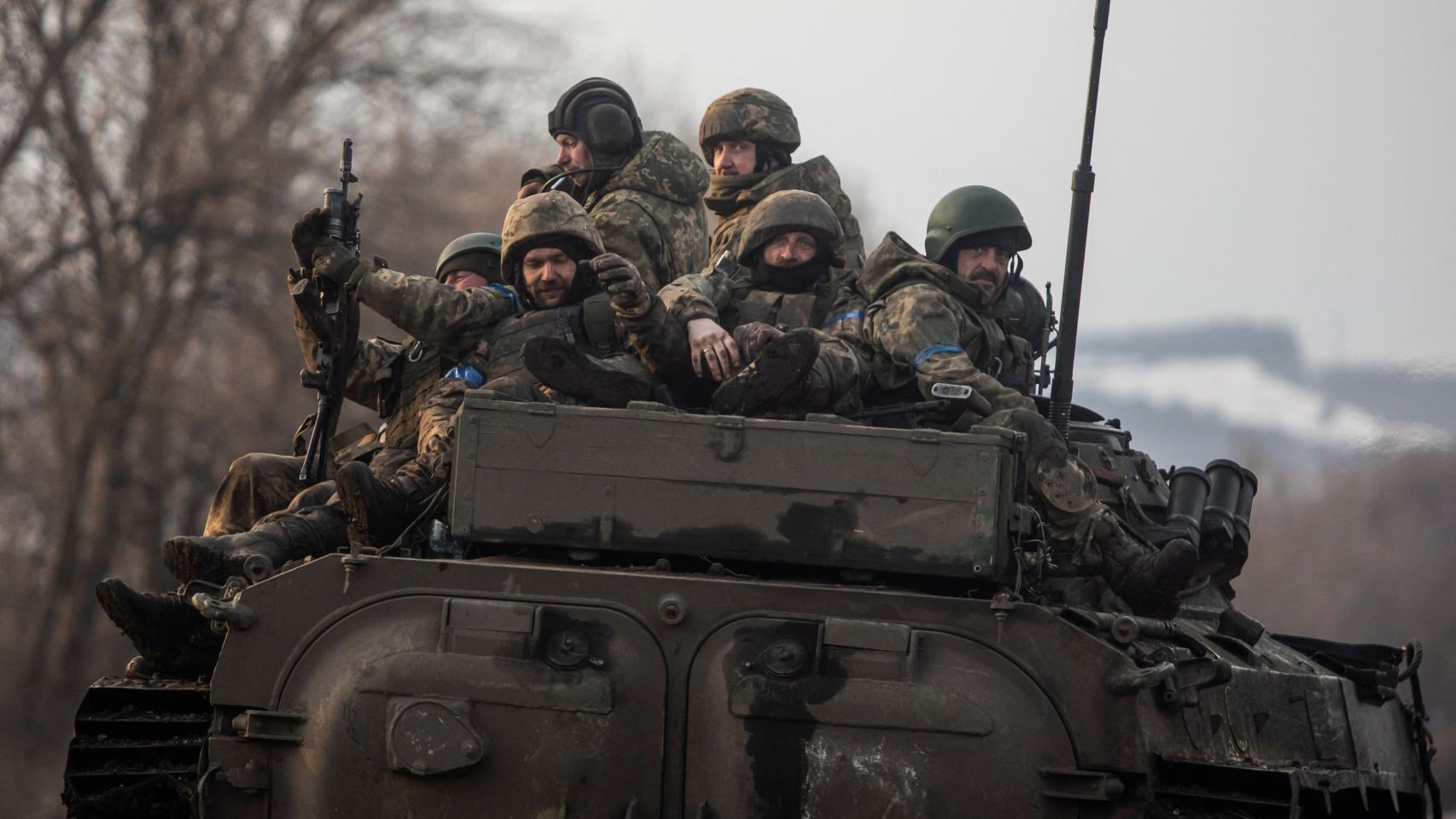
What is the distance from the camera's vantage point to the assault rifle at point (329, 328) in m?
9.05

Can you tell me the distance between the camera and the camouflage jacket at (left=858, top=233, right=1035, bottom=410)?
8422mm

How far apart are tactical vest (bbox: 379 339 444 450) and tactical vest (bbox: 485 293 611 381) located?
0.47m

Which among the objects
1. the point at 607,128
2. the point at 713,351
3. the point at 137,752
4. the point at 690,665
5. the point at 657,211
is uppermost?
the point at 607,128

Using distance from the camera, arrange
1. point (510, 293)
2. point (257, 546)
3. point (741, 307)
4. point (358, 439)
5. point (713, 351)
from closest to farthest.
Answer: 1. point (257, 546)
2. point (713, 351)
3. point (741, 307)
4. point (510, 293)
5. point (358, 439)

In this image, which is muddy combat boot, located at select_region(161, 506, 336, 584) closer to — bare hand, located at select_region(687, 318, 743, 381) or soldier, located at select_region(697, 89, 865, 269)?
bare hand, located at select_region(687, 318, 743, 381)

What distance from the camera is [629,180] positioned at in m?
10.5

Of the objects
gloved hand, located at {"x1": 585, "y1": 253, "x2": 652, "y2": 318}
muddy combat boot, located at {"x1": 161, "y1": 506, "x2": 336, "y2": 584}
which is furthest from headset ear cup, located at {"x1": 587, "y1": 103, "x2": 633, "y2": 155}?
muddy combat boot, located at {"x1": 161, "y1": 506, "x2": 336, "y2": 584}

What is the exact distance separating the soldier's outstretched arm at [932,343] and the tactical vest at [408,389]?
1.98 metres

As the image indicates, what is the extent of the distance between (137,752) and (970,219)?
4137mm

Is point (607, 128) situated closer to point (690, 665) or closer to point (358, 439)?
point (358, 439)

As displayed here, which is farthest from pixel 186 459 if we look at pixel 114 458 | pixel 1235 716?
→ pixel 1235 716

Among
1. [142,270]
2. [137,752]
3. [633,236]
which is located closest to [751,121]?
[633,236]

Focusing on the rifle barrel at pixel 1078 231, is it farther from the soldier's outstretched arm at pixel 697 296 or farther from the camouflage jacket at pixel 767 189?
the soldier's outstretched arm at pixel 697 296

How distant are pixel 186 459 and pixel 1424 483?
44.1 ft
